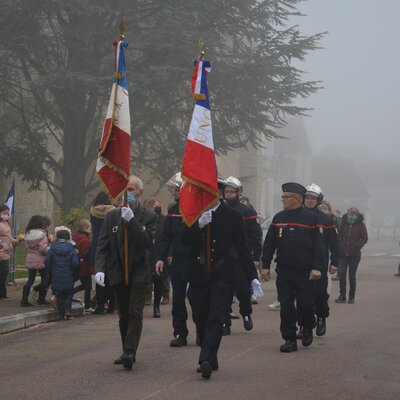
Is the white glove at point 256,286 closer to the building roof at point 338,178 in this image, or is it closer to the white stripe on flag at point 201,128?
the white stripe on flag at point 201,128

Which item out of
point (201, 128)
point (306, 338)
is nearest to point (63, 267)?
point (306, 338)

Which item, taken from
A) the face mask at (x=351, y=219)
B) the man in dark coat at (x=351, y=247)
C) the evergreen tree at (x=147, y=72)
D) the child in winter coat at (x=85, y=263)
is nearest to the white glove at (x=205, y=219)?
the child in winter coat at (x=85, y=263)

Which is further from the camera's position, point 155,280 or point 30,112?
point 30,112

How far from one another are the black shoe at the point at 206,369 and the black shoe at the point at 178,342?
2262mm

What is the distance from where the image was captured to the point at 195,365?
9.46 m

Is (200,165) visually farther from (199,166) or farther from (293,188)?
(293,188)

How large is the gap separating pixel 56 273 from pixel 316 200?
3786mm

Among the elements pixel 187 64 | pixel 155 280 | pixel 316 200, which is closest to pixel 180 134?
pixel 187 64

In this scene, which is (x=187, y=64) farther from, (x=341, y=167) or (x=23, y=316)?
(x=341, y=167)

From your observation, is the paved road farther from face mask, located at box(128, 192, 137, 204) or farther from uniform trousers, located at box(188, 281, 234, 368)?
face mask, located at box(128, 192, 137, 204)

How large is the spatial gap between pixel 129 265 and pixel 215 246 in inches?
33.2

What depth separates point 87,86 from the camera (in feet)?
92.0

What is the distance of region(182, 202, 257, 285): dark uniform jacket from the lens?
9.02 m

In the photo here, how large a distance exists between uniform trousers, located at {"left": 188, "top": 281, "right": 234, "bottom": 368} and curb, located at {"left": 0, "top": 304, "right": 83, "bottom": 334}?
4181mm
